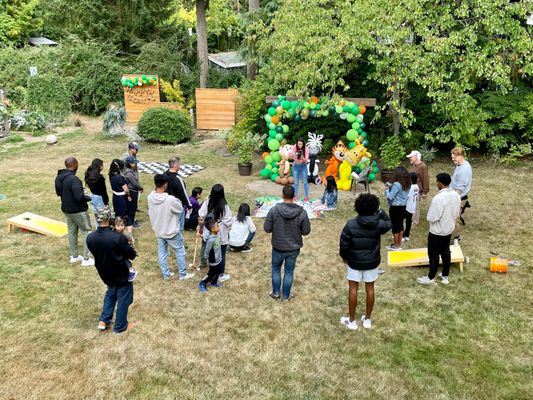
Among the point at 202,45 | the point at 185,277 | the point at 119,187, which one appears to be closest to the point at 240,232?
the point at 185,277

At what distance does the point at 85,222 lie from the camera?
745 cm

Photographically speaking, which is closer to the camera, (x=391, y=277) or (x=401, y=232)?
(x=391, y=277)

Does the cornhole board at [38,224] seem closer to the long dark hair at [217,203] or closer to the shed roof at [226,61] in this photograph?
the long dark hair at [217,203]

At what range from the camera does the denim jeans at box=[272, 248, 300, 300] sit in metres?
6.35

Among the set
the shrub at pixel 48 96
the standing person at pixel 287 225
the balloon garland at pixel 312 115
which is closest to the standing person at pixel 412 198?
the standing person at pixel 287 225

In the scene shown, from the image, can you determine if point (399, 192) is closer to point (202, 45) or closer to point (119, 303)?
point (119, 303)

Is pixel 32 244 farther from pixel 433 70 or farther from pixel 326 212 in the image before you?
pixel 433 70

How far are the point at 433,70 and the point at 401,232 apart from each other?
517 cm

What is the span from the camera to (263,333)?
19.6ft

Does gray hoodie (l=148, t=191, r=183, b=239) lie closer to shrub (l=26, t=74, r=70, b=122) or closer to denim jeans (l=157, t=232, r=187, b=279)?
denim jeans (l=157, t=232, r=187, b=279)

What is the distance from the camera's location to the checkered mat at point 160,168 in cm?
1382

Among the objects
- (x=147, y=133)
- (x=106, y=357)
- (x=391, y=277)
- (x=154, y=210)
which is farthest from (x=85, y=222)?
(x=147, y=133)

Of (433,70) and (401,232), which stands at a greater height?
(433,70)

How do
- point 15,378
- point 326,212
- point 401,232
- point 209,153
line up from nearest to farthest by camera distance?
point 15,378 → point 401,232 → point 326,212 → point 209,153
